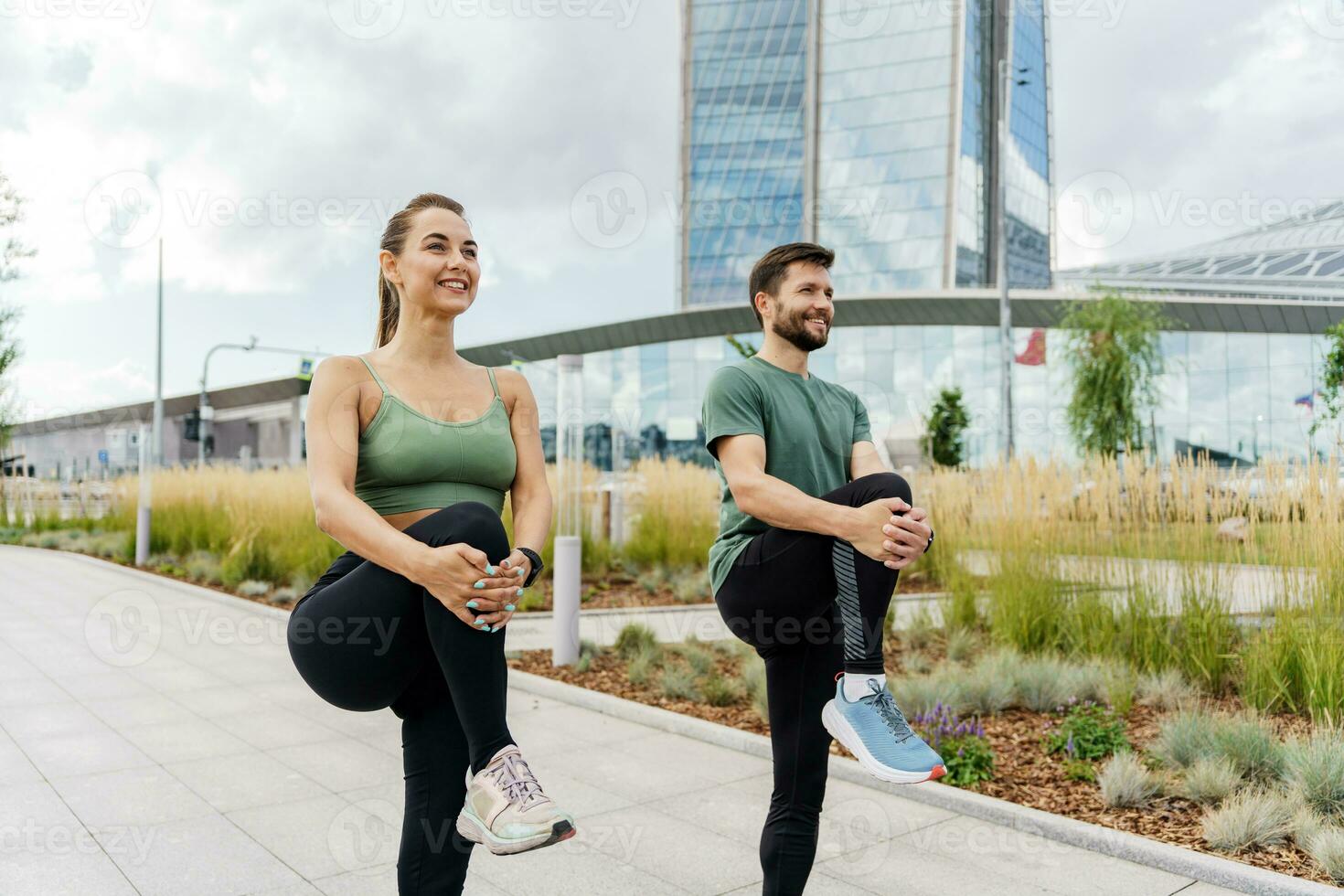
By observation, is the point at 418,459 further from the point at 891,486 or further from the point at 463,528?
the point at 891,486

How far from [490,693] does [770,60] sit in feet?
188

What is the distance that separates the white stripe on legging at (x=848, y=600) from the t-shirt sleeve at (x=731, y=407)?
0.34 m

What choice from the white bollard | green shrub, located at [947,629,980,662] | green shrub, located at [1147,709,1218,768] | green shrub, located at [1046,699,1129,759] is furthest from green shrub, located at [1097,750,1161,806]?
the white bollard

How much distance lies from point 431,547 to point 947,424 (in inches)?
1288

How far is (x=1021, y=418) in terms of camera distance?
38062 millimetres

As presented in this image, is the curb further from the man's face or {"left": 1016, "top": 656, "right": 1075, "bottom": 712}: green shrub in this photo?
the man's face

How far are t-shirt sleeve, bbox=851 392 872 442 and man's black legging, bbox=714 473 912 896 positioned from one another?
0.42 metres

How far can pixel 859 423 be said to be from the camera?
8.36 feet

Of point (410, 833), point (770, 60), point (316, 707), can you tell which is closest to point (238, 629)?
point (316, 707)

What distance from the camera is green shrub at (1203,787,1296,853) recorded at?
319 centimetres

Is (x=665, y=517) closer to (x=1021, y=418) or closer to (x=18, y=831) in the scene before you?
(x=18, y=831)

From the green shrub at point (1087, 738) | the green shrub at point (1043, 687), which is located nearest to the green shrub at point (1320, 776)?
the green shrub at point (1087, 738)

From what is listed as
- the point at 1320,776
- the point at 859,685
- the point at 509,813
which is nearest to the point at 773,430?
the point at 859,685

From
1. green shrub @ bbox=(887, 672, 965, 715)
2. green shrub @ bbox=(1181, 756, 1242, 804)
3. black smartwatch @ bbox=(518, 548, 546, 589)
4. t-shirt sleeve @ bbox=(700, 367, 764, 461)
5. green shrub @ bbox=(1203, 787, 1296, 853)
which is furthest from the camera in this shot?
green shrub @ bbox=(887, 672, 965, 715)
